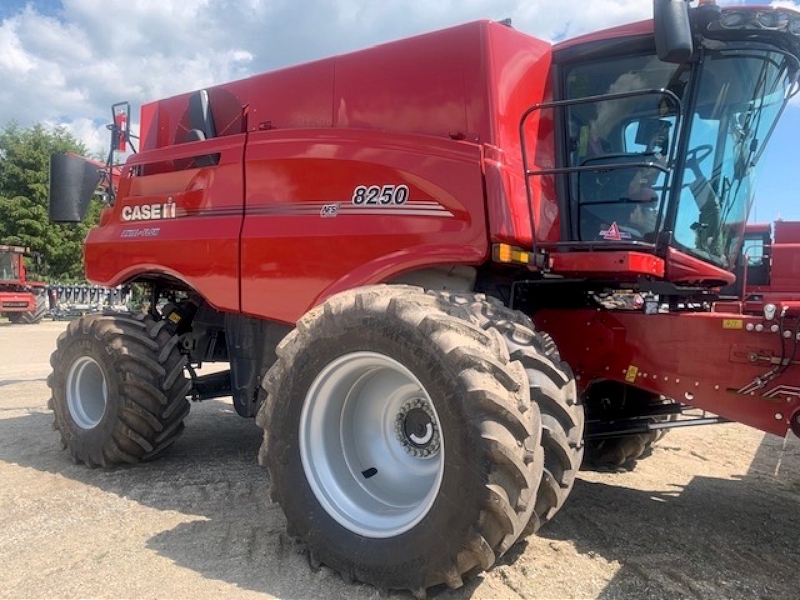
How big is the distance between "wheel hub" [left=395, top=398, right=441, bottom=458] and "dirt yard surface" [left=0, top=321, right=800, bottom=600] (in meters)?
0.64

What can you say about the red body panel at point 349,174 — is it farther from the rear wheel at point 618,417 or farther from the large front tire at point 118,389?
the rear wheel at point 618,417

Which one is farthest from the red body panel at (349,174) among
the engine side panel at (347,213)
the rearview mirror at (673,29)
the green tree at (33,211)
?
the green tree at (33,211)

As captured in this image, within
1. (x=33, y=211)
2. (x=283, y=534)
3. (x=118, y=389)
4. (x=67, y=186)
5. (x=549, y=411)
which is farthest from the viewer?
(x=33, y=211)

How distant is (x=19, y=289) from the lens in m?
24.3

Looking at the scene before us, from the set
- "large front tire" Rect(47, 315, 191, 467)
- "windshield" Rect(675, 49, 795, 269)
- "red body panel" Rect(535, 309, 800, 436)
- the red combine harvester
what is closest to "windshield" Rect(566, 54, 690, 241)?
"windshield" Rect(675, 49, 795, 269)

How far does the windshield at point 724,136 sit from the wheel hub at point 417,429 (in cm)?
174

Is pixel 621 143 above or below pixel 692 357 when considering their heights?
above

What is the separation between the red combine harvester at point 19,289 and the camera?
77.5 feet

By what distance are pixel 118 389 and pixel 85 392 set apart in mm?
744

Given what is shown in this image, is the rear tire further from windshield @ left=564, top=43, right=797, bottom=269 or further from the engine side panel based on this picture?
windshield @ left=564, top=43, right=797, bottom=269

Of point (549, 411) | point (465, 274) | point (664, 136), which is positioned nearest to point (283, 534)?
point (549, 411)

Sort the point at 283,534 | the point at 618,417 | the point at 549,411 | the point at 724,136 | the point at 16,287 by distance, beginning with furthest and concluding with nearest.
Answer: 1. the point at 16,287
2. the point at 618,417
3. the point at 724,136
4. the point at 283,534
5. the point at 549,411

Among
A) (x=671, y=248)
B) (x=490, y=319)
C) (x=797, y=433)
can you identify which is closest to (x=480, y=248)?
(x=490, y=319)

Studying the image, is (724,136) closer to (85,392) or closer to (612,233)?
(612,233)
